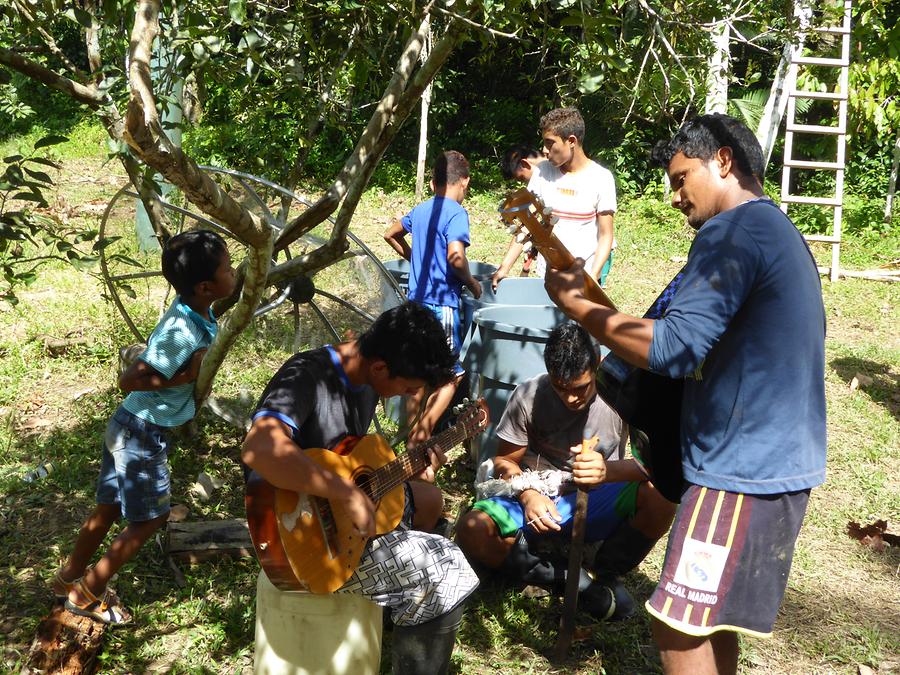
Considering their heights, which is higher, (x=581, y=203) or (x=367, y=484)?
(x=581, y=203)

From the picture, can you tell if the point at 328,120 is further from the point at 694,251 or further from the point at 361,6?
the point at 694,251

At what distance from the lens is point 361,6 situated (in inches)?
162

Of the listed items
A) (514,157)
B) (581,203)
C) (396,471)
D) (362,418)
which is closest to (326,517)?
(396,471)

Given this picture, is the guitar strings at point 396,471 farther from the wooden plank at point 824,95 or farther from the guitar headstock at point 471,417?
the wooden plank at point 824,95

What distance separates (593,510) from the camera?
3.96 meters

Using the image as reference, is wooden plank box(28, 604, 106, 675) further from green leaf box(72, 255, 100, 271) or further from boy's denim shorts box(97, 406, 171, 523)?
green leaf box(72, 255, 100, 271)

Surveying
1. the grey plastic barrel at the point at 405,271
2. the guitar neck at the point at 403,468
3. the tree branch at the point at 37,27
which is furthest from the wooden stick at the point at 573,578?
the grey plastic barrel at the point at 405,271

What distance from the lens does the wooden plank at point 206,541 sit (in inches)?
161

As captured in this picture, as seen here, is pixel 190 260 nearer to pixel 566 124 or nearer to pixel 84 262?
pixel 84 262

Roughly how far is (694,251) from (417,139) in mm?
13339

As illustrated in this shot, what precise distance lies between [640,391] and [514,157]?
13.2 feet

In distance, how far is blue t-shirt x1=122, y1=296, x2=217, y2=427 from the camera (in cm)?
344

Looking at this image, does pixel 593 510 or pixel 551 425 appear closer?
pixel 593 510

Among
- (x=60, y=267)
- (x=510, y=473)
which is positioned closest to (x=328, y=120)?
(x=510, y=473)
